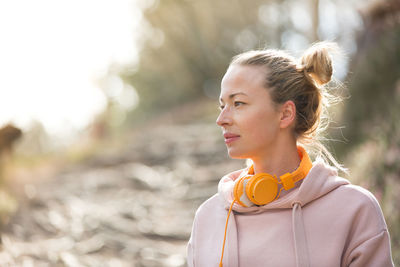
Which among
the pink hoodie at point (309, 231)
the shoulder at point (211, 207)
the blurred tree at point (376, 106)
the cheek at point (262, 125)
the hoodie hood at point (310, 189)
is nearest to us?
the pink hoodie at point (309, 231)

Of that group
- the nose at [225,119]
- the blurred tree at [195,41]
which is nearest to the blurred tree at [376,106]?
the nose at [225,119]

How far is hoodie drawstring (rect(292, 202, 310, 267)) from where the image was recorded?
69.8 inches

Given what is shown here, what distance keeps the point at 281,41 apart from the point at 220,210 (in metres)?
12.4

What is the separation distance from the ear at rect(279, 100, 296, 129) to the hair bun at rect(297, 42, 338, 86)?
6.8 inches

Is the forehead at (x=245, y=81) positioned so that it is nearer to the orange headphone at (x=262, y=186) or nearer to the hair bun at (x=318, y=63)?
the hair bun at (x=318, y=63)

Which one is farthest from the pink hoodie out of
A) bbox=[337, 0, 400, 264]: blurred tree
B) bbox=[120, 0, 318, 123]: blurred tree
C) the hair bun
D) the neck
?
bbox=[120, 0, 318, 123]: blurred tree

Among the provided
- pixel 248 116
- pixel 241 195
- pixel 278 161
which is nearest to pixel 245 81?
pixel 248 116

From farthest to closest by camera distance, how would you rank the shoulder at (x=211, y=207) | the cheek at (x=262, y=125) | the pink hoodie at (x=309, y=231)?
the shoulder at (x=211, y=207) < the cheek at (x=262, y=125) < the pink hoodie at (x=309, y=231)

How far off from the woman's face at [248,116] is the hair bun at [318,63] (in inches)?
8.6

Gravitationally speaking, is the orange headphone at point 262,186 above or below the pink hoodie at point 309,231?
above

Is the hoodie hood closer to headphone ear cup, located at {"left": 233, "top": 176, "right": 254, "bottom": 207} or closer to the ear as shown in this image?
A: headphone ear cup, located at {"left": 233, "top": 176, "right": 254, "bottom": 207}

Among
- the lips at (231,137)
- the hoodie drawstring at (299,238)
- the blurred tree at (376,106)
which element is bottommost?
the hoodie drawstring at (299,238)

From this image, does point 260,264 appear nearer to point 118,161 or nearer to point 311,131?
point 311,131

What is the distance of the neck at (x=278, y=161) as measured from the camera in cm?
208
